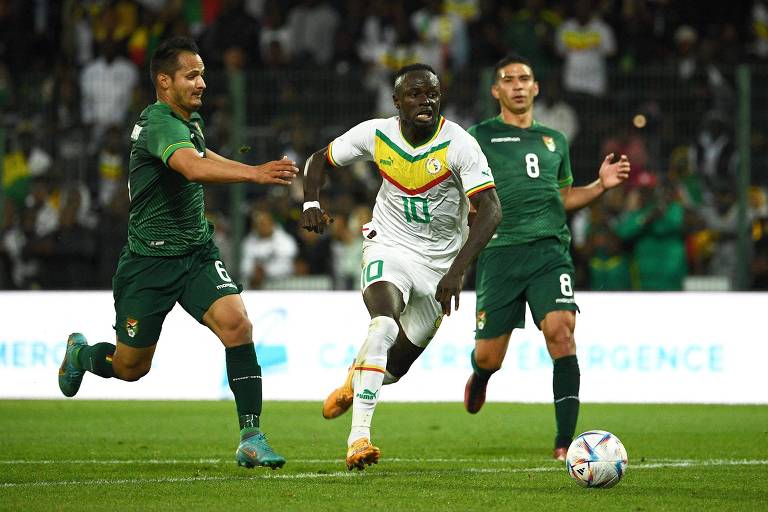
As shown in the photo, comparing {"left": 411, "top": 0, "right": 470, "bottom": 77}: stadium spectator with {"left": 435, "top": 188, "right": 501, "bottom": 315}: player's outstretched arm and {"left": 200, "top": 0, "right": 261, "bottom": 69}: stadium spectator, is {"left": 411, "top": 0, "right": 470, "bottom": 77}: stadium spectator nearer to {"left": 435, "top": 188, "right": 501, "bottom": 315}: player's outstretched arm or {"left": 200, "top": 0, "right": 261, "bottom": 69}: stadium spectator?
{"left": 200, "top": 0, "right": 261, "bottom": 69}: stadium spectator

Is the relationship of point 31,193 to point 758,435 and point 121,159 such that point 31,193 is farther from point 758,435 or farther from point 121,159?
point 758,435

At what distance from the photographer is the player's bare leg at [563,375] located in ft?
29.2

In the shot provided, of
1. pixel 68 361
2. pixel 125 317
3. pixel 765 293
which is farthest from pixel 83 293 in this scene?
pixel 765 293

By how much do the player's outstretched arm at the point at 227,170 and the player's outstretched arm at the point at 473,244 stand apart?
104 centimetres

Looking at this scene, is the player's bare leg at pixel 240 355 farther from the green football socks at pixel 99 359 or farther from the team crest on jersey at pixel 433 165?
the team crest on jersey at pixel 433 165

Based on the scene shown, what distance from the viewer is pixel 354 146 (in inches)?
333

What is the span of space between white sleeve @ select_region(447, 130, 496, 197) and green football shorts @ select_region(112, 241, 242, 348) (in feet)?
4.88

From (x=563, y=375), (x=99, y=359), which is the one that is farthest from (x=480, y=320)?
(x=99, y=359)

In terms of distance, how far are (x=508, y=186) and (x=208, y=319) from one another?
8.28 ft

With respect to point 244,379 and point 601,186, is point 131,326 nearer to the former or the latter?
point 244,379

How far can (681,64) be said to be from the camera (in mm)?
18016

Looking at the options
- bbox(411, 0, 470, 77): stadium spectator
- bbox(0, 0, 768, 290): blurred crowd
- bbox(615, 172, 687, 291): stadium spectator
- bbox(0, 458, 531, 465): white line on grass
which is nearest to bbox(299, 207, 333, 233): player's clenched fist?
bbox(0, 458, 531, 465): white line on grass

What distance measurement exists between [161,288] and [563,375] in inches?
→ 104

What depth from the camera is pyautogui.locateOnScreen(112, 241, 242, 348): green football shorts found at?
8.21 metres
